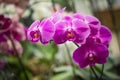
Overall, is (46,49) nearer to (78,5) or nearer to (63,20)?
(78,5)

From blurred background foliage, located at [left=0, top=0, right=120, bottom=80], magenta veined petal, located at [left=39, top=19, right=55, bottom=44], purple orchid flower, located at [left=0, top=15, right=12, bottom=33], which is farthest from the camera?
blurred background foliage, located at [left=0, top=0, right=120, bottom=80]

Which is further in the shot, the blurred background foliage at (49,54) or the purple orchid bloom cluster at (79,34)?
the blurred background foliage at (49,54)

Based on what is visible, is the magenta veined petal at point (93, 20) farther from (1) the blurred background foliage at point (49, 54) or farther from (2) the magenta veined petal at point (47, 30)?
(1) the blurred background foliage at point (49, 54)

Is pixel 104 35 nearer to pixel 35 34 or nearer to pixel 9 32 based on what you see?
pixel 35 34

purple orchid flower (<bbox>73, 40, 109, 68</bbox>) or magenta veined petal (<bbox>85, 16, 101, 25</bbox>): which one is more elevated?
magenta veined petal (<bbox>85, 16, 101, 25</bbox>)

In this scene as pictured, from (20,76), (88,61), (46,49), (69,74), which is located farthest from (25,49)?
(88,61)

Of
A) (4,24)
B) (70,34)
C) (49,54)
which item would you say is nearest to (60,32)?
(70,34)

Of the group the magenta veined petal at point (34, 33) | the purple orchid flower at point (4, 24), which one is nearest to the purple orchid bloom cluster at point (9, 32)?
the purple orchid flower at point (4, 24)

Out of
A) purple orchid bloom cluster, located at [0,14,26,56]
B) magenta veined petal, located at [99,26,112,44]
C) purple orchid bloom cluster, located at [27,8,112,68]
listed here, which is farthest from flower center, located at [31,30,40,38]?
purple orchid bloom cluster, located at [0,14,26,56]

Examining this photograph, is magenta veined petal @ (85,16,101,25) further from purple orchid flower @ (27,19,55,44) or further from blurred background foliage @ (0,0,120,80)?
blurred background foliage @ (0,0,120,80)
